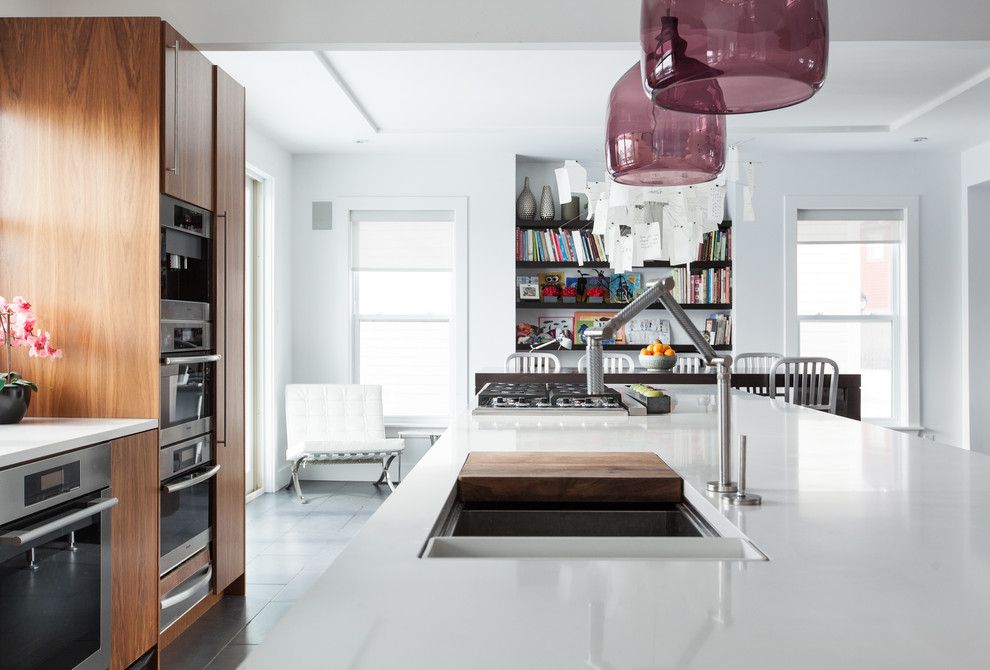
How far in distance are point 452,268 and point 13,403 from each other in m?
4.10

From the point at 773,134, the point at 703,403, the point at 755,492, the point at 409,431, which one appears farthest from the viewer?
the point at 409,431

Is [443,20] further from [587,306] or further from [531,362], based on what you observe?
[587,306]

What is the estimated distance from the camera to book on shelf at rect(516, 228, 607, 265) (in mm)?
6395

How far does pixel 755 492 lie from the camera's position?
1.37 metres

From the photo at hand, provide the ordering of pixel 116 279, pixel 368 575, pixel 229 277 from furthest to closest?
pixel 229 277
pixel 116 279
pixel 368 575

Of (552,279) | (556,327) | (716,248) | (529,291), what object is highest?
(716,248)

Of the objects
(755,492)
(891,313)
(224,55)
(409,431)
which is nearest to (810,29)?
(755,492)

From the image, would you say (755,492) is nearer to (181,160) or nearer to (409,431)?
Answer: (181,160)

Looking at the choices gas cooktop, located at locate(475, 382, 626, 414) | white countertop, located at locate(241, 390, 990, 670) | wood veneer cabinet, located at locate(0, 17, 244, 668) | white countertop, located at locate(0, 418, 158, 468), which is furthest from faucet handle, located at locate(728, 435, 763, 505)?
wood veneer cabinet, located at locate(0, 17, 244, 668)

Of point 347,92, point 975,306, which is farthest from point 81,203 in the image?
point 975,306

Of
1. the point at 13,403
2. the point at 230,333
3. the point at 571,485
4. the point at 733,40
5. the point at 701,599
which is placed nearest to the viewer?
the point at 701,599

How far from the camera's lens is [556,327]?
661 centimetres

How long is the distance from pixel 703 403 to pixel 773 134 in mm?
3342

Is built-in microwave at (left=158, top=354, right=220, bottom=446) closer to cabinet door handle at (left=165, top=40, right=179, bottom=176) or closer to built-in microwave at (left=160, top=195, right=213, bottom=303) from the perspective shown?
built-in microwave at (left=160, top=195, right=213, bottom=303)
